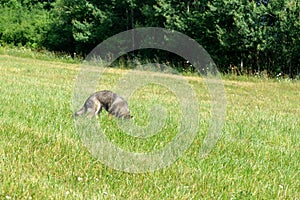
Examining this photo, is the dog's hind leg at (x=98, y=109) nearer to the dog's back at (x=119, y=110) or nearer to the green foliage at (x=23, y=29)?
the dog's back at (x=119, y=110)

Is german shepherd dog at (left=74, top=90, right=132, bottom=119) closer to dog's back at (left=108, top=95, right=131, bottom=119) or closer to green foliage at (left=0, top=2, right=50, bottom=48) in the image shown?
dog's back at (left=108, top=95, right=131, bottom=119)

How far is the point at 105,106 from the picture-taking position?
5461 mm

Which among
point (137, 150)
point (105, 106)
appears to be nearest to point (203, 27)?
point (105, 106)

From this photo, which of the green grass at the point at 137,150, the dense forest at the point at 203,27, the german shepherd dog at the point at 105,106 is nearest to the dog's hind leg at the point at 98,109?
the german shepherd dog at the point at 105,106

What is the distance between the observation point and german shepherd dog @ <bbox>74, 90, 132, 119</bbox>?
526 centimetres

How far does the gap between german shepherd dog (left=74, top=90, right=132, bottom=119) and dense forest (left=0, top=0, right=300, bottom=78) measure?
1158cm

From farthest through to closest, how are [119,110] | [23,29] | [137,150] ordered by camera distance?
[23,29], [119,110], [137,150]

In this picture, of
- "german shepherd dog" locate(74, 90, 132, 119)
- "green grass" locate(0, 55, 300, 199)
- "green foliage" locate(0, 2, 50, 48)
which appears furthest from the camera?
"green foliage" locate(0, 2, 50, 48)

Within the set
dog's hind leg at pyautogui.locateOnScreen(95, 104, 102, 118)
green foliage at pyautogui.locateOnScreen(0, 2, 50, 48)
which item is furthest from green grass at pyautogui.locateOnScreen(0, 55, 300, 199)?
green foliage at pyautogui.locateOnScreen(0, 2, 50, 48)

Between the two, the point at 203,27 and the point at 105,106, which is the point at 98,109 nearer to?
the point at 105,106

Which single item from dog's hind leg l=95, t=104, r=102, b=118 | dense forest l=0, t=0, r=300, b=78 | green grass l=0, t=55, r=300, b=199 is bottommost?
green grass l=0, t=55, r=300, b=199

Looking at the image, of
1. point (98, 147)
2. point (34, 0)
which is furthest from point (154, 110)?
point (34, 0)

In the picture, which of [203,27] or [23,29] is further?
[23,29]

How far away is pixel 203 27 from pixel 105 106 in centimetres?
1329
